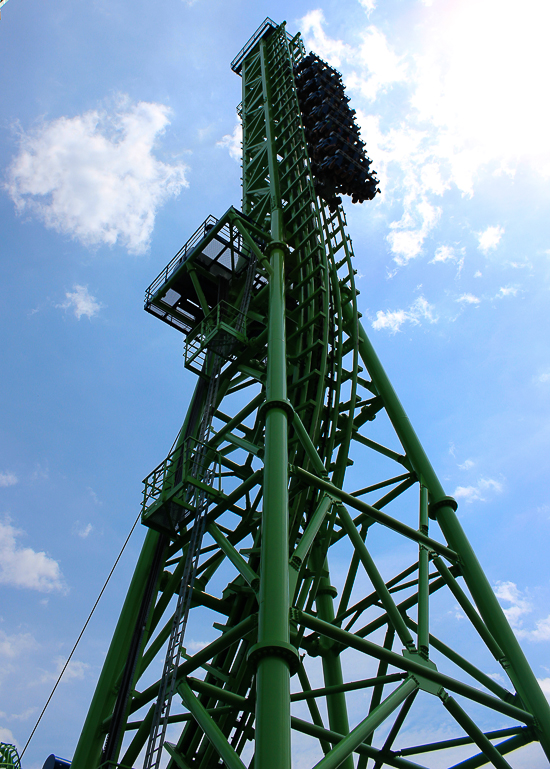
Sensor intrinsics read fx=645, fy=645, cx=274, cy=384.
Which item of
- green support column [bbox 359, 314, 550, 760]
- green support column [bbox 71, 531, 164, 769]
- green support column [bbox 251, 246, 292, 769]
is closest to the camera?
green support column [bbox 251, 246, 292, 769]

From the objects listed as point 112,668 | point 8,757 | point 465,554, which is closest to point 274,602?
point 465,554

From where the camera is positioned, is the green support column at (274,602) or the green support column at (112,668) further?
the green support column at (112,668)

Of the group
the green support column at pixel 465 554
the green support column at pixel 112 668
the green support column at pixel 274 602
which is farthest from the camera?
the green support column at pixel 112 668

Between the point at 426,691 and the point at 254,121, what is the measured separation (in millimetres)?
18783

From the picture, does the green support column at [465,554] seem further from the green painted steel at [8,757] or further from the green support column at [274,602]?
the green painted steel at [8,757]

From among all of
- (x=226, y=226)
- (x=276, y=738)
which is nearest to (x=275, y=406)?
(x=276, y=738)

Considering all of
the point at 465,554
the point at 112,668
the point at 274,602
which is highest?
the point at 465,554

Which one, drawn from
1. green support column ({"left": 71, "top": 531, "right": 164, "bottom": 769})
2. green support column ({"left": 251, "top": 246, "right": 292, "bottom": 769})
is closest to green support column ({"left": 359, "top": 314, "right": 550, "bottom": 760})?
green support column ({"left": 251, "top": 246, "right": 292, "bottom": 769})

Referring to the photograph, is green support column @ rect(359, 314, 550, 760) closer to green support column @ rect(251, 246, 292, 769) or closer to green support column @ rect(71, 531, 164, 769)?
green support column @ rect(251, 246, 292, 769)

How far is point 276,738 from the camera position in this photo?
20.3ft

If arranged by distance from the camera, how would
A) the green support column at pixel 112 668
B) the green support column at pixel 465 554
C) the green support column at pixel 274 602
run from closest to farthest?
the green support column at pixel 274 602, the green support column at pixel 465 554, the green support column at pixel 112 668

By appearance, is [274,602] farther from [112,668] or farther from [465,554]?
[112,668]

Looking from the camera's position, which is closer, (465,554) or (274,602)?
Result: (274,602)

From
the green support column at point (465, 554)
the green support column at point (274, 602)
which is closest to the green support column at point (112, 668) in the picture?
the green support column at point (274, 602)
